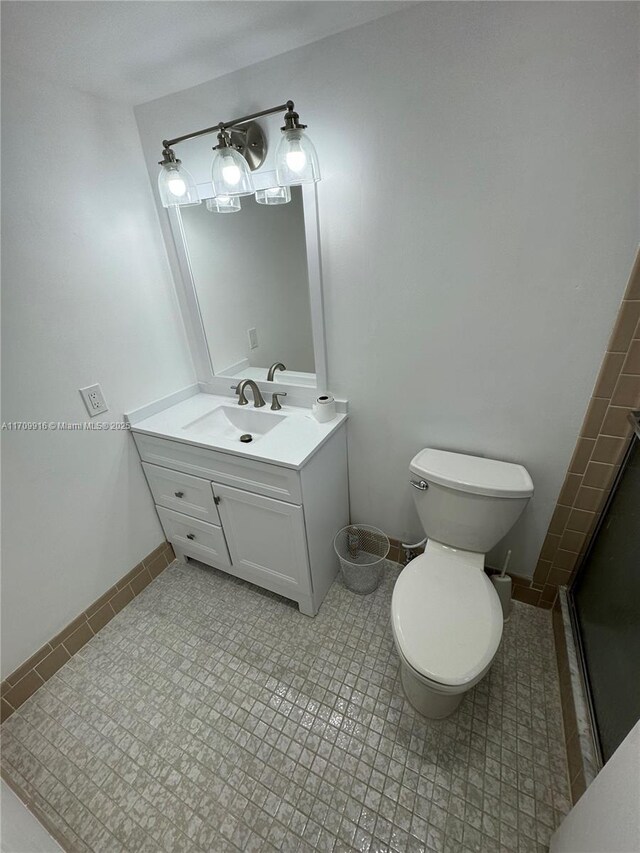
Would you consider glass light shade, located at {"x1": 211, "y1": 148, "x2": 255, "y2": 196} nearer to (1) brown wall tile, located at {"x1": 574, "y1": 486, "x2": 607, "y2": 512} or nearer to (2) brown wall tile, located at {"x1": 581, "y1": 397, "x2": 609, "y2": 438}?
(2) brown wall tile, located at {"x1": 581, "y1": 397, "x2": 609, "y2": 438}

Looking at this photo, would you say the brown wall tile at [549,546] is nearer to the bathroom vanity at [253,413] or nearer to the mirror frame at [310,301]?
the bathroom vanity at [253,413]

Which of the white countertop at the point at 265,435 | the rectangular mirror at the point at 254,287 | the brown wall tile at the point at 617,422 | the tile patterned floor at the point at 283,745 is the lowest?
the tile patterned floor at the point at 283,745

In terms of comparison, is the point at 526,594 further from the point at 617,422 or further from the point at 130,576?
the point at 130,576

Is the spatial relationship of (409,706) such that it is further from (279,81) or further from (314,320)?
(279,81)

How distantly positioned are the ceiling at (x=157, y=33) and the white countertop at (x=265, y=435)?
1260 millimetres

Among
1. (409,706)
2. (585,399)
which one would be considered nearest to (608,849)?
(409,706)

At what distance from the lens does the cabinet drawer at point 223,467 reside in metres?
1.26

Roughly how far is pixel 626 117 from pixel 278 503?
5.00ft

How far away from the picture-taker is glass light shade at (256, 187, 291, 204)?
49.3 inches

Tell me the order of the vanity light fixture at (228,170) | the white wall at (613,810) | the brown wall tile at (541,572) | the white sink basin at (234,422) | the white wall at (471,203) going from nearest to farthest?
the white wall at (613,810) < the white wall at (471,203) < the vanity light fixture at (228,170) < the brown wall tile at (541,572) < the white sink basin at (234,422)

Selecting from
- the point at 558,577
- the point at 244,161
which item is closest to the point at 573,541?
the point at 558,577

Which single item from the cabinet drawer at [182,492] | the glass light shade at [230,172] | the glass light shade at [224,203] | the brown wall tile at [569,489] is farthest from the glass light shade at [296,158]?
the brown wall tile at [569,489]

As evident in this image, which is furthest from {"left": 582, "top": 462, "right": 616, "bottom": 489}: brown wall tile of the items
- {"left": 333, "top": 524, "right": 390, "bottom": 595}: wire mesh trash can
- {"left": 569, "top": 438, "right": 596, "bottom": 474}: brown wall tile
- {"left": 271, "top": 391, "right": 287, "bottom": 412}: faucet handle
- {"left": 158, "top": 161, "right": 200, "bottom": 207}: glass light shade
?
{"left": 158, "top": 161, "right": 200, "bottom": 207}: glass light shade

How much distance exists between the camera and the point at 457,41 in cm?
93
